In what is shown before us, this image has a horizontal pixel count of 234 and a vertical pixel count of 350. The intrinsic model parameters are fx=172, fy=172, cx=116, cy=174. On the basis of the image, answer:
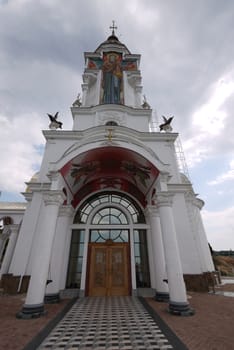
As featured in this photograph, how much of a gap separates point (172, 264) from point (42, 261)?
161 inches

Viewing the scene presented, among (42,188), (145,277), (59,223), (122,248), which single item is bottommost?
(145,277)

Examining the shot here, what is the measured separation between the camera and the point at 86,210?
9.80 m

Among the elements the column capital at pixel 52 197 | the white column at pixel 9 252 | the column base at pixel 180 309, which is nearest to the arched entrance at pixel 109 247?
the column base at pixel 180 309

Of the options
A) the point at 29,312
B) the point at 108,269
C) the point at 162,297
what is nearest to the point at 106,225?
the point at 108,269

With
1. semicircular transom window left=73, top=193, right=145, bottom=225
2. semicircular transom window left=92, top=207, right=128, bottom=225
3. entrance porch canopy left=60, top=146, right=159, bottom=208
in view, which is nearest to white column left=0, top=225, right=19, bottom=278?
semicircular transom window left=73, top=193, right=145, bottom=225

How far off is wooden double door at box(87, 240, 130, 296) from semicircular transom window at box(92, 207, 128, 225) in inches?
42.0

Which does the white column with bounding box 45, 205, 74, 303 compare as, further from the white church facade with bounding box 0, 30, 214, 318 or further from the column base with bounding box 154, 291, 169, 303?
the column base with bounding box 154, 291, 169, 303

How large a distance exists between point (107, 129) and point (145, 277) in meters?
7.32

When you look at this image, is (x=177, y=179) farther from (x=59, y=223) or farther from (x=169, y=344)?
(x=169, y=344)

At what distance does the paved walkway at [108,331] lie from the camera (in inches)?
134

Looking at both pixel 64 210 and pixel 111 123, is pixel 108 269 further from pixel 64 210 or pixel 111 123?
pixel 111 123

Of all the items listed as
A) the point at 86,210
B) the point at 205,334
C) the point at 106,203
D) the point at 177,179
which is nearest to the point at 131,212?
→ the point at 106,203

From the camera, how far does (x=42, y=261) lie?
536 cm

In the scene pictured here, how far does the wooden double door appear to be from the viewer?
8.13 metres
